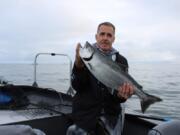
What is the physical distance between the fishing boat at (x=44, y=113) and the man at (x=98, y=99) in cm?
112

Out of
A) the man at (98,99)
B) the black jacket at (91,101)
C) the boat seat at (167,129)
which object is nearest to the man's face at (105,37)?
the man at (98,99)

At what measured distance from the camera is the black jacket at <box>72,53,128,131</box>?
213 inches

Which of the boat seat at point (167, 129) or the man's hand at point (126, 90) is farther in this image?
A: the man's hand at point (126, 90)

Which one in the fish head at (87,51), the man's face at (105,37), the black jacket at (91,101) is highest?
the man's face at (105,37)

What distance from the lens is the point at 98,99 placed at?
549cm

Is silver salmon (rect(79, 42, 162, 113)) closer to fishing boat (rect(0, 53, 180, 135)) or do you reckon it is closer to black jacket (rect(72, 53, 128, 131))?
black jacket (rect(72, 53, 128, 131))

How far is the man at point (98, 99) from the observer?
17.5 ft

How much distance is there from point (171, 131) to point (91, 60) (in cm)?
128

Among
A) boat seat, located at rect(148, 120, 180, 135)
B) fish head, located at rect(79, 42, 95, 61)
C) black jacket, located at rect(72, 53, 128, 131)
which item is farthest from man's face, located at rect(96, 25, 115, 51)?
boat seat, located at rect(148, 120, 180, 135)

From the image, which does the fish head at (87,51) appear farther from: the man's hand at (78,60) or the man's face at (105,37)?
the man's face at (105,37)

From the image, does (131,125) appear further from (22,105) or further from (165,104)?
(165,104)

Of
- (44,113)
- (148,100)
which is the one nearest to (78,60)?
(148,100)

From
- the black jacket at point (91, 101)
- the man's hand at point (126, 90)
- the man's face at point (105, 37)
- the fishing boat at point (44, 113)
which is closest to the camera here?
the man's hand at point (126, 90)

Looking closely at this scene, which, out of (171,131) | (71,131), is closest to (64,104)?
(71,131)
